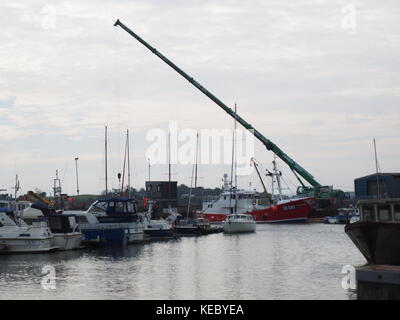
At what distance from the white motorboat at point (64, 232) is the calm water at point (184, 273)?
3.49 feet

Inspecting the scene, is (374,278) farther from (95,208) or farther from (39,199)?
(39,199)

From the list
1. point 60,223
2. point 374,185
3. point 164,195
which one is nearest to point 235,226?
point 374,185

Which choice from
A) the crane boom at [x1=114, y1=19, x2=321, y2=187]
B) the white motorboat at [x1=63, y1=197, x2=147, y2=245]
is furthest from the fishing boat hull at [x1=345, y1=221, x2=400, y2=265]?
the crane boom at [x1=114, y1=19, x2=321, y2=187]

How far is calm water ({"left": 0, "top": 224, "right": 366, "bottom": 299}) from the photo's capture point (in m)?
34.2

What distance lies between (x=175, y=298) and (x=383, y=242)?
12.4m

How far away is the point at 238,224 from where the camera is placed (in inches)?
3578

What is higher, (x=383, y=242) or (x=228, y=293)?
(x=383, y=242)

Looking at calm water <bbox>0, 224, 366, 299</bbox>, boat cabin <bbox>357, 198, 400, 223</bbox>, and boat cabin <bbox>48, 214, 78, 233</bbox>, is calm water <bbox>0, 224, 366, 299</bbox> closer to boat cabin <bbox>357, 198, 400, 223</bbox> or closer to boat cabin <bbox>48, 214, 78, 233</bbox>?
boat cabin <bbox>48, 214, 78, 233</bbox>

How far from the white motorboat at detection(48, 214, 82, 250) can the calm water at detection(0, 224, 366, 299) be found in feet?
3.49

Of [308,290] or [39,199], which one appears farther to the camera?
[39,199]

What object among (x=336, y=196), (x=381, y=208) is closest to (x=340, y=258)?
(x=381, y=208)

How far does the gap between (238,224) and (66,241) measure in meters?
38.6

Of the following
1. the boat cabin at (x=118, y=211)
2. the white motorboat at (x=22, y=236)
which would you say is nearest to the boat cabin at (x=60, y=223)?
the white motorboat at (x=22, y=236)
